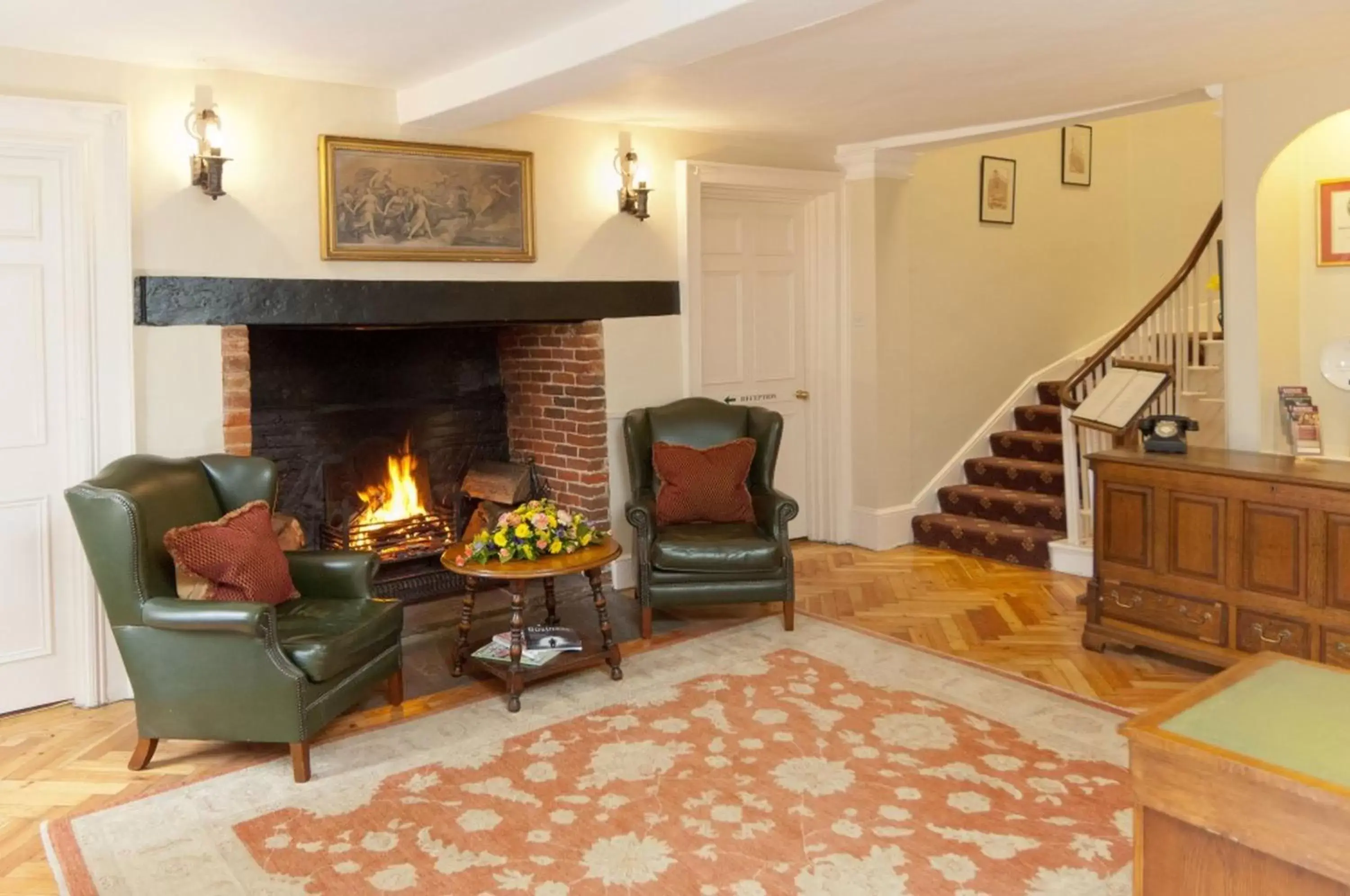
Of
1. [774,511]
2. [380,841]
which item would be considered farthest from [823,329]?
[380,841]

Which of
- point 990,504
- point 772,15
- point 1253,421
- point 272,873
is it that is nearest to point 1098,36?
point 772,15

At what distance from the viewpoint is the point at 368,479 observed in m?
5.64

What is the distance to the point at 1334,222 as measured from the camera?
4707 mm

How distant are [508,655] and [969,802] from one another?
1858 millimetres

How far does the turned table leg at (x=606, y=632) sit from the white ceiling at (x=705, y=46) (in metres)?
1.92

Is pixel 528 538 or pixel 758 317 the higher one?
pixel 758 317

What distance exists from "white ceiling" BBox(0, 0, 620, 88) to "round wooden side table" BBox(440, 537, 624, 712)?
195 centimetres

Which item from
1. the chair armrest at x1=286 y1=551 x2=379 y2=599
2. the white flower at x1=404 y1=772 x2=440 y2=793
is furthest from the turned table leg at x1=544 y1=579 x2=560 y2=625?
the white flower at x1=404 y1=772 x2=440 y2=793

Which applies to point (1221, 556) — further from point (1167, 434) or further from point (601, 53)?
point (601, 53)

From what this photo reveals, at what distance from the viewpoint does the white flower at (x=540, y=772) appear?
347 centimetres

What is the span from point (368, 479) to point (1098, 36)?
3.96 meters

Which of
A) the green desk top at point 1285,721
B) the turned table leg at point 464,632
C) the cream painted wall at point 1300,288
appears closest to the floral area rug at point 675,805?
the turned table leg at point 464,632

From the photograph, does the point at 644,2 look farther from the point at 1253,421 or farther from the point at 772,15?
the point at 1253,421

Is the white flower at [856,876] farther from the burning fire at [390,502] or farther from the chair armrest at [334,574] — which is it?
the burning fire at [390,502]
